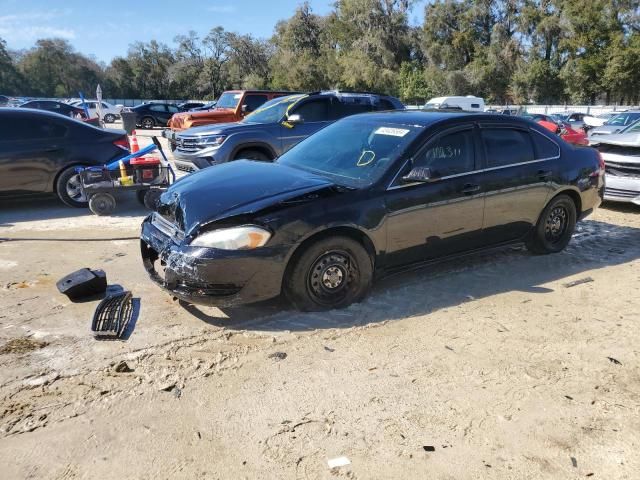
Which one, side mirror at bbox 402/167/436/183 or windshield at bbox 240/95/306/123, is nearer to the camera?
side mirror at bbox 402/167/436/183

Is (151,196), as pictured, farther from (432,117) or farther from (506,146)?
(506,146)

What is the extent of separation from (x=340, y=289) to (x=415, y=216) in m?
0.95

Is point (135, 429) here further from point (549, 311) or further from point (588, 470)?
point (549, 311)

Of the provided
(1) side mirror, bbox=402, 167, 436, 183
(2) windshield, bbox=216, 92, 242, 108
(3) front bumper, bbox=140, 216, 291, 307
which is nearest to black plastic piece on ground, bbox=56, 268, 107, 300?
(3) front bumper, bbox=140, 216, 291, 307

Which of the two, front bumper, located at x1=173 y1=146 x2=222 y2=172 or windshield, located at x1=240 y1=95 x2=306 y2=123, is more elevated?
windshield, located at x1=240 y1=95 x2=306 y2=123

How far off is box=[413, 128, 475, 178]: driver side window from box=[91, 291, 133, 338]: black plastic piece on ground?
2.78 metres

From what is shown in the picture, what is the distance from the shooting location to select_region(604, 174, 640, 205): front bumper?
26.9 ft

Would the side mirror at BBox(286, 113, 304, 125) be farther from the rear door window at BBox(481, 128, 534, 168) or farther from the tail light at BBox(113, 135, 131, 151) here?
the rear door window at BBox(481, 128, 534, 168)

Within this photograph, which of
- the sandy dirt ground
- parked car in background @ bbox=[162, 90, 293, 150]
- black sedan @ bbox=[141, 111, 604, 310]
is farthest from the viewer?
parked car in background @ bbox=[162, 90, 293, 150]

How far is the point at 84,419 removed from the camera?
2.99 m

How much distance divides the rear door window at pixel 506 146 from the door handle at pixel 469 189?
13.1 inches

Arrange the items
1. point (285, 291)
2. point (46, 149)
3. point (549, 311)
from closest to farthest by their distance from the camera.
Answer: point (285, 291) < point (549, 311) < point (46, 149)

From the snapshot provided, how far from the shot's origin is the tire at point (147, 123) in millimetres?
31719

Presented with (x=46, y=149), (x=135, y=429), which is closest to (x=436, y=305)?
(x=135, y=429)
